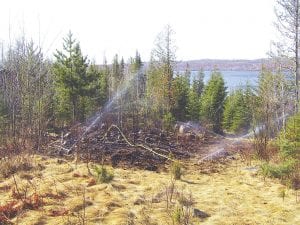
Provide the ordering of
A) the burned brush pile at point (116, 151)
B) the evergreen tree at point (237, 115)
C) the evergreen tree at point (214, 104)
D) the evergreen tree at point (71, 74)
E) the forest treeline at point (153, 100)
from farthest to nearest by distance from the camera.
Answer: the evergreen tree at point (214, 104) < the evergreen tree at point (237, 115) < the evergreen tree at point (71, 74) < the forest treeline at point (153, 100) < the burned brush pile at point (116, 151)

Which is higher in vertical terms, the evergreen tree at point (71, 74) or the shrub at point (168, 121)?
the evergreen tree at point (71, 74)

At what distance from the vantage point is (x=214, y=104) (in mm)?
32938

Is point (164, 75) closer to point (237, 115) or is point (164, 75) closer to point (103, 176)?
point (237, 115)

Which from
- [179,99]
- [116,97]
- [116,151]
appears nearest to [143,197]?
[116,151]

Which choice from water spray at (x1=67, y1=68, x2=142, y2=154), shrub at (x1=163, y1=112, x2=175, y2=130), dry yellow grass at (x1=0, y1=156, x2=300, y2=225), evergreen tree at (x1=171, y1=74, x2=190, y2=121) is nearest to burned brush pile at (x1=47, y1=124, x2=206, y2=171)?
dry yellow grass at (x1=0, y1=156, x2=300, y2=225)

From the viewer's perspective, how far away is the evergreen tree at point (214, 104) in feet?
106

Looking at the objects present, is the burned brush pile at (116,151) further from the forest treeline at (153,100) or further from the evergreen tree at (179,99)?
the evergreen tree at (179,99)

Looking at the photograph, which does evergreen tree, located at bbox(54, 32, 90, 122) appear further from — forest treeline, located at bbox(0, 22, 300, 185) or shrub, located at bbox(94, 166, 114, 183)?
shrub, located at bbox(94, 166, 114, 183)

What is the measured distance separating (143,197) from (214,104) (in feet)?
82.9

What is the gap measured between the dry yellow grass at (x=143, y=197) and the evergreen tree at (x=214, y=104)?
20421 mm

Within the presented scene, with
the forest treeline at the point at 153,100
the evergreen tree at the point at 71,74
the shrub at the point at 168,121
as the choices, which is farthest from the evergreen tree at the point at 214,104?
the evergreen tree at the point at 71,74

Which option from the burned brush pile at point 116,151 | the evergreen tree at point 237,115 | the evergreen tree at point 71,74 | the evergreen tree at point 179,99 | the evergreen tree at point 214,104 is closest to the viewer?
the burned brush pile at point 116,151

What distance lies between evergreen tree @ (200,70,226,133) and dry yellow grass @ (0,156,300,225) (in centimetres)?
2042

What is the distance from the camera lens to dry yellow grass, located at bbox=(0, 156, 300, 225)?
7145 mm
